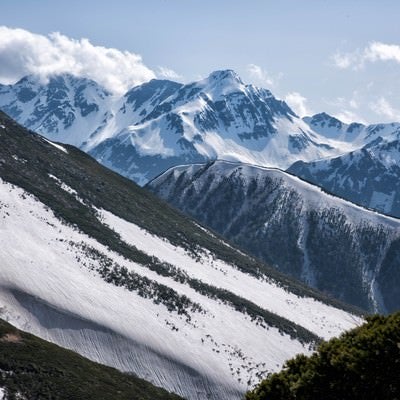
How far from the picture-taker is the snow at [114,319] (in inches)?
2117

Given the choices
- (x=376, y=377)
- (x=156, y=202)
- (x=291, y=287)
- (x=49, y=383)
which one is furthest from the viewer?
(x=156, y=202)

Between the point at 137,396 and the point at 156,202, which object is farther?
the point at 156,202

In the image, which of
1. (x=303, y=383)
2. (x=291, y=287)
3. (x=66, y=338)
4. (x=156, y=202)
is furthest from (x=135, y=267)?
(x=156, y=202)

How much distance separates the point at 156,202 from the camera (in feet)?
476

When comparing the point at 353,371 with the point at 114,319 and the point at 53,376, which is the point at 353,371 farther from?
the point at 114,319

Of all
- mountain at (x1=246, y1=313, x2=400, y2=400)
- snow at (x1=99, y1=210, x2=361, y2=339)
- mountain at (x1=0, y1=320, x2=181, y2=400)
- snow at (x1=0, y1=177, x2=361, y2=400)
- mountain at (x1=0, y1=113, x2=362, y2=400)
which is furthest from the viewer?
snow at (x1=99, y1=210, x2=361, y2=339)

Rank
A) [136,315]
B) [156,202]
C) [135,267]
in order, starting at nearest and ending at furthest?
[136,315] → [135,267] → [156,202]

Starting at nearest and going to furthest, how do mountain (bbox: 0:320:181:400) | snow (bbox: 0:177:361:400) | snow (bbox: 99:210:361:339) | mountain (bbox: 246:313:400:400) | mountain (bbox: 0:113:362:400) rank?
mountain (bbox: 246:313:400:400), mountain (bbox: 0:320:181:400), snow (bbox: 0:177:361:400), mountain (bbox: 0:113:362:400), snow (bbox: 99:210:361:339)

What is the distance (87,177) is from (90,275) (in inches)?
2311

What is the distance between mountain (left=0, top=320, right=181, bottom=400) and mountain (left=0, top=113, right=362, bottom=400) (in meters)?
5.30

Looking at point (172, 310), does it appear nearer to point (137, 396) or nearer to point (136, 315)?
point (136, 315)

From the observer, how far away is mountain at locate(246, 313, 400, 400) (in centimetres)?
2119

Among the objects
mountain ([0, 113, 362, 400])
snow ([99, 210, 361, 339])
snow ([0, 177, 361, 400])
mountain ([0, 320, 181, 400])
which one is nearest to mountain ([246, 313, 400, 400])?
mountain ([0, 320, 181, 400])

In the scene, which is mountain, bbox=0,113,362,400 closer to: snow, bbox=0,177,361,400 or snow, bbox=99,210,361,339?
snow, bbox=0,177,361,400
